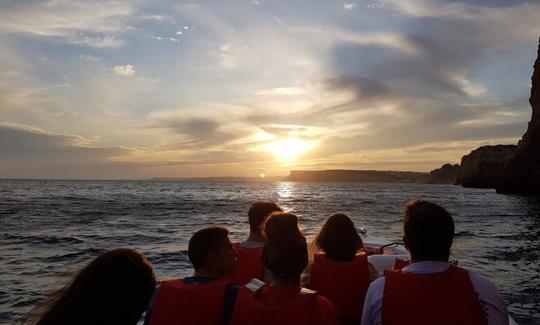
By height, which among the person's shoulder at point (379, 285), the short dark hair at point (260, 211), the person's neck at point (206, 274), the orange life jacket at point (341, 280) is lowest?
the orange life jacket at point (341, 280)

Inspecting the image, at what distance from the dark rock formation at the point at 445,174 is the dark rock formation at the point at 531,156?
12697 cm

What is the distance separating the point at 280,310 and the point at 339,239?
65.1 inches

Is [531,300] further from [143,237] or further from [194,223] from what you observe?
[194,223]

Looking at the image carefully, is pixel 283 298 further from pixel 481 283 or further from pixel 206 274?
pixel 481 283

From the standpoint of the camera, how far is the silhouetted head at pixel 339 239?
480 cm

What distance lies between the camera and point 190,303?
3633 millimetres

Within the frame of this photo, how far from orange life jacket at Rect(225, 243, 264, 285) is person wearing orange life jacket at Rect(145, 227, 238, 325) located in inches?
70.0

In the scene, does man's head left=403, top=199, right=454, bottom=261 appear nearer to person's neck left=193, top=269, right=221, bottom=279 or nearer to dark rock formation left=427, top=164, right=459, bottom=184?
person's neck left=193, top=269, right=221, bottom=279

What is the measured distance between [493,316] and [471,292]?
0.27 metres

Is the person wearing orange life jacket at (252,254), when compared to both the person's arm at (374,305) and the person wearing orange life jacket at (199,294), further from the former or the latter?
the person's arm at (374,305)

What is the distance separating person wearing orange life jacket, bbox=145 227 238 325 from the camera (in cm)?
361

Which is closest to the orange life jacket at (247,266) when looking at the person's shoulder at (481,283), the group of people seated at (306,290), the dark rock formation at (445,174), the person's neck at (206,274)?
the group of people seated at (306,290)

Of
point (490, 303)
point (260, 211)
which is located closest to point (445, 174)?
point (260, 211)

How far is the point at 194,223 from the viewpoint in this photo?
90.6ft
